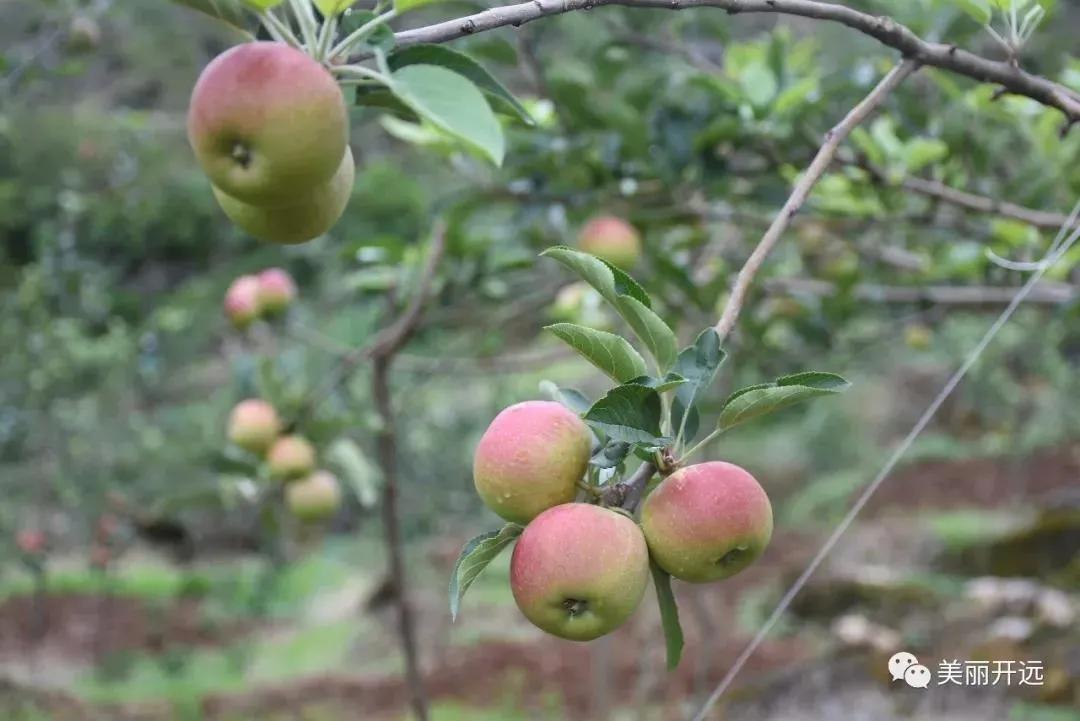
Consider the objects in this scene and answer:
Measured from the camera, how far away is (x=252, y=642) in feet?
12.9

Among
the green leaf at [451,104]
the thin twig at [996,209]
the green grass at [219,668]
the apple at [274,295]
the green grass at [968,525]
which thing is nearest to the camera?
the green leaf at [451,104]

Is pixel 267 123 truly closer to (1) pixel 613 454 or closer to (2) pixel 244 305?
(1) pixel 613 454

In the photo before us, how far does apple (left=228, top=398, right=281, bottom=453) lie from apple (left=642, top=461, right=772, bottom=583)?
1.02 m

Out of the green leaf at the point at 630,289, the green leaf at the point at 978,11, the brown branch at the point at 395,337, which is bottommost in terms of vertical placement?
the brown branch at the point at 395,337

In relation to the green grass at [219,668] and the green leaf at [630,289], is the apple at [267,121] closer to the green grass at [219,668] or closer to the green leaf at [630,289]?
the green leaf at [630,289]

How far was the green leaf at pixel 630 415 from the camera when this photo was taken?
0.48 metres

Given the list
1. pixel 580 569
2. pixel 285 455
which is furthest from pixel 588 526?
pixel 285 455

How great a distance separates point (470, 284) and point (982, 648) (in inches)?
64.1

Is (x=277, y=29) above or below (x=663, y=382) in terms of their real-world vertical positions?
above

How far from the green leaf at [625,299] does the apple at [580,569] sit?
9cm

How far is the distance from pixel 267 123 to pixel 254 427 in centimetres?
104

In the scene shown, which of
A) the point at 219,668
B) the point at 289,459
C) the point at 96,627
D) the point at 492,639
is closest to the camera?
the point at 289,459

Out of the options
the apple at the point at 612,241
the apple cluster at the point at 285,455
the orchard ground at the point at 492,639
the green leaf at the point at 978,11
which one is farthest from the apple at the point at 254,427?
the green leaf at the point at 978,11

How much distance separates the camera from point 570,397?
592mm
